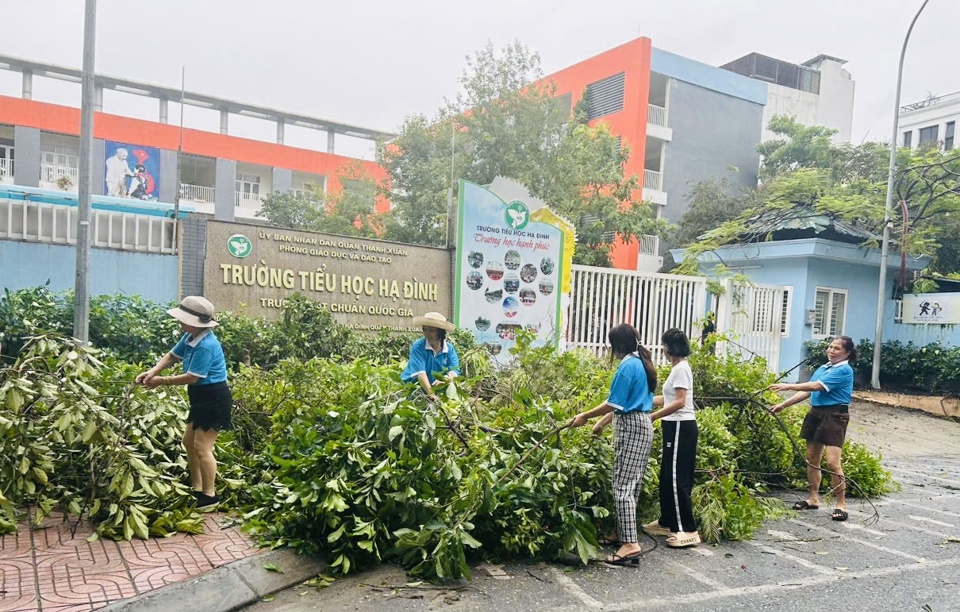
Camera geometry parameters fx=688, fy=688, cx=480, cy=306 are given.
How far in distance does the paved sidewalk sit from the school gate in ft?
23.3

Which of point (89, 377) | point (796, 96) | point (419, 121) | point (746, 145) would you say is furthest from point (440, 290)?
point (796, 96)

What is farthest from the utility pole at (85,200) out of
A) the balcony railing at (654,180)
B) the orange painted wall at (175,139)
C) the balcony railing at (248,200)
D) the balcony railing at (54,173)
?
the balcony railing at (248,200)

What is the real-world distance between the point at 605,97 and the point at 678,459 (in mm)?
23011

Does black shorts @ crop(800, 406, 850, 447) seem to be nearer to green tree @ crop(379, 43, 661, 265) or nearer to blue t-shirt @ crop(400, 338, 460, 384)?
blue t-shirt @ crop(400, 338, 460, 384)

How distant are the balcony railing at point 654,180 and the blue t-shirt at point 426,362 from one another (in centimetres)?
2105

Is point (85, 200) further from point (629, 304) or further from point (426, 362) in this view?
point (629, 304)

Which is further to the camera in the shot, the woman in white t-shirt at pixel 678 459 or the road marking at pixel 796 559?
the woman in white t-shirt at pixel 678 459

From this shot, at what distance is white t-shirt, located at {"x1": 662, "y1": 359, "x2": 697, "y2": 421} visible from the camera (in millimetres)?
4957

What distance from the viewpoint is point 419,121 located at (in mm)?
19734

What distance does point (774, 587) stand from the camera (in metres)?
4.40

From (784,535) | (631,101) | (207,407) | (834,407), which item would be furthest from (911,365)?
(207,407)

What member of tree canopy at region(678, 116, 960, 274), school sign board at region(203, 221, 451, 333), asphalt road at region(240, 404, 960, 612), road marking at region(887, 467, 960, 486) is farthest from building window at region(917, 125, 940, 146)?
asphalt road at region(240, 404, 960, 612)

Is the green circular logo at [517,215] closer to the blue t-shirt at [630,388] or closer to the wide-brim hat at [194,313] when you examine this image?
the blue t-shirt at [630,388]

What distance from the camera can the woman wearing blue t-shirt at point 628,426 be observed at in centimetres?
461
